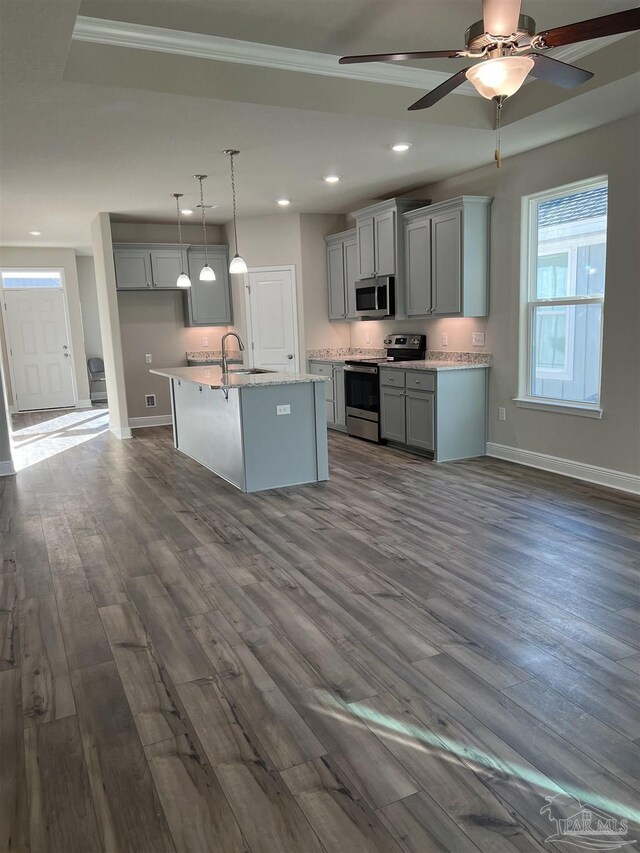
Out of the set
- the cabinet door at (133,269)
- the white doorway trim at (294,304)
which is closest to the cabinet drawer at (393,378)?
the white doorway trim at (294,304)

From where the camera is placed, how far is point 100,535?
4.09 m

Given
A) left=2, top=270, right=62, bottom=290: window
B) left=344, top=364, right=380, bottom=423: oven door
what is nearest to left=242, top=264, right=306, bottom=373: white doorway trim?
left=344, top=364, right=380, bottom=423: oven door

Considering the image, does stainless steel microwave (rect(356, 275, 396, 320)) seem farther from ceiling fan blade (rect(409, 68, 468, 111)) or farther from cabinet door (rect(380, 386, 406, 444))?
ceiling fan blade (rect(409, 68, 468, 111))

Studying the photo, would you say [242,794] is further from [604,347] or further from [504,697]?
[604,347]

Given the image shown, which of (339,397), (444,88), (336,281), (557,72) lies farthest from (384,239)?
(557,72)

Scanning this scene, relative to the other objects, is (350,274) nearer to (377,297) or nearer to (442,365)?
(377,297)

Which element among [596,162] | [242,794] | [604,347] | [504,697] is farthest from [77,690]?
[596,162]

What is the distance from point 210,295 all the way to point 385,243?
118 inches

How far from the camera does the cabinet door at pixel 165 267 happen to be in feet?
27.1

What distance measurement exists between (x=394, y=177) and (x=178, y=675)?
537 cm

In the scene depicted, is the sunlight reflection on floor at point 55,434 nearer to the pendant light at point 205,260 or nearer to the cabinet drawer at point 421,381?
the pendant light at point 205,260

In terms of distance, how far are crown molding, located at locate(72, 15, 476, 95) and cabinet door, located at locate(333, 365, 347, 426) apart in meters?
3.58

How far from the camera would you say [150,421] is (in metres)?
8.75

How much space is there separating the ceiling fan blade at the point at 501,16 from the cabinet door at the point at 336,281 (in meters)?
5.34
